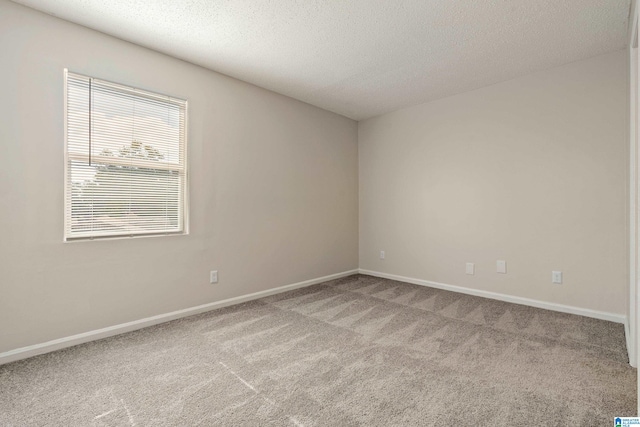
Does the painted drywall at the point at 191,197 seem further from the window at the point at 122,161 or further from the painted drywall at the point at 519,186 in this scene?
the painted drywall at the point at 519,186

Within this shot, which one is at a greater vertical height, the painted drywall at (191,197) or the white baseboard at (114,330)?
the painted drywall at (191,197)

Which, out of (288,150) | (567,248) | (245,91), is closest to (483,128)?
(567,248)

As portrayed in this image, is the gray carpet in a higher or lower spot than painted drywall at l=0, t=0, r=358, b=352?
lower

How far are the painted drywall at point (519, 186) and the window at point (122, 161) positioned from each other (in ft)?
9.48

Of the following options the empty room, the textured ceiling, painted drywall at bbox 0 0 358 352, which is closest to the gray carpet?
the empty room

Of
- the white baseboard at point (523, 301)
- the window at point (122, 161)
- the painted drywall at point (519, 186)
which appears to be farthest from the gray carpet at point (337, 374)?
the window at point (122, 161)

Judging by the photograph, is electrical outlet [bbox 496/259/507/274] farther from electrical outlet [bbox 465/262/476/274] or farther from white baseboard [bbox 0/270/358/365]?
white baseboard [bbox 0/270/358/365]

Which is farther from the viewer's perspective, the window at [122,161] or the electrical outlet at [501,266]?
the electrical outlet at [501,266]

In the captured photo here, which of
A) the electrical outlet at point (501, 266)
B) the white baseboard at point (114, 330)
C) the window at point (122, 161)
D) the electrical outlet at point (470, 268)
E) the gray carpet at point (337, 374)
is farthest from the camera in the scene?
the electrical outlet at point (470, 268)

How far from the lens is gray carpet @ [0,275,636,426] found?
154cm

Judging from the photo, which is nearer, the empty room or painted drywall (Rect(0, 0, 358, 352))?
the empty room

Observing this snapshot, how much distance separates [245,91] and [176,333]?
256 cm

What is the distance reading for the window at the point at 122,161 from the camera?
93.3 inches

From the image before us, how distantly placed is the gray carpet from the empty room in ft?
0.05
